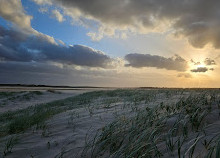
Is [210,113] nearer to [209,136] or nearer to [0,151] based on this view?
[209,136]

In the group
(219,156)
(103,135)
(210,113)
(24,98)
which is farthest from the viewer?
(24,98)

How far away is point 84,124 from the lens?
447 centimetres

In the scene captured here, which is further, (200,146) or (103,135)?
(103,135)

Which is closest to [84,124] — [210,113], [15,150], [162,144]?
[15,150]

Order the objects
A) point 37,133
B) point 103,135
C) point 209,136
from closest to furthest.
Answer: point 209,136, point 103,135, point 37,133

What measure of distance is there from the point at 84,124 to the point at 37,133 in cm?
113

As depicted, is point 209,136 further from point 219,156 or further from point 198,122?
point 219,156

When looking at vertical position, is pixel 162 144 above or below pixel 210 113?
below

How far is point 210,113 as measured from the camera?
3.73 meters

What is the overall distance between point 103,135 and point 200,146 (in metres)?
1.41

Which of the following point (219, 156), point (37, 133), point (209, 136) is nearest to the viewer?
point (219, 156)

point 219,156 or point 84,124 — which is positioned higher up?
point 219,156

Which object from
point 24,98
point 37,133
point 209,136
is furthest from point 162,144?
point 24,98

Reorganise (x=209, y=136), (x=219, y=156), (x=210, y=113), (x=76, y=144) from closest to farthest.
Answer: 1. (x=219, y=156)
2. (x=209, y=136)
3. (x=76, y=144)
4. (x=210, y=113)
